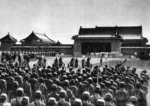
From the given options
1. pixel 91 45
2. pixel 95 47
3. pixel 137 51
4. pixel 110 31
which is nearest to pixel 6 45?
pixel 91 45

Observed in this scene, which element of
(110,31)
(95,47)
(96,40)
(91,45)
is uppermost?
(110,31)

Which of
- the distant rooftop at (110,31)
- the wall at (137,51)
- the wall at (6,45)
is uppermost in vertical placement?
the distant rooftop at (110,31)

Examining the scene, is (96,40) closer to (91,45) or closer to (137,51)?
(91,45)

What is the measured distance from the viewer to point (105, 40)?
137 ft

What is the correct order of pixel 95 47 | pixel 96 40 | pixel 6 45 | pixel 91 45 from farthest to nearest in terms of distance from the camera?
pixel 6 45 < pixel 91 45 < pixel 95 47 < pixel 96 40

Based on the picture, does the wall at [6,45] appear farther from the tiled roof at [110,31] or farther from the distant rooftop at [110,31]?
the tiled roof at [110,31]

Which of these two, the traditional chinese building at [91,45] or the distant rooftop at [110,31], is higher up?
the distant rooftop at [110,31]

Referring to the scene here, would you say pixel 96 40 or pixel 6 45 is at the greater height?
pixel 96 40

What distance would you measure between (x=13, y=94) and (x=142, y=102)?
10.9 ft

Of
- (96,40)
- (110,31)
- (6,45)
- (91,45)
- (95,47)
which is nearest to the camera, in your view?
(96,40)

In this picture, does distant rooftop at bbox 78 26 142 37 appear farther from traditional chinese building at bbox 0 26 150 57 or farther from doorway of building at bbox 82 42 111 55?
doorway of building at bbox 82 42 111 55

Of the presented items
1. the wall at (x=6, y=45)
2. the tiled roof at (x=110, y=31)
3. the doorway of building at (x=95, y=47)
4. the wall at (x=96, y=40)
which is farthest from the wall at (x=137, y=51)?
the wall at (x=6, y=45)

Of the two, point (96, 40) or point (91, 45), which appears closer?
point (96, 40)

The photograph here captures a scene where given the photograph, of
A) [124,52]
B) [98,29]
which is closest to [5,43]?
[98,29]
